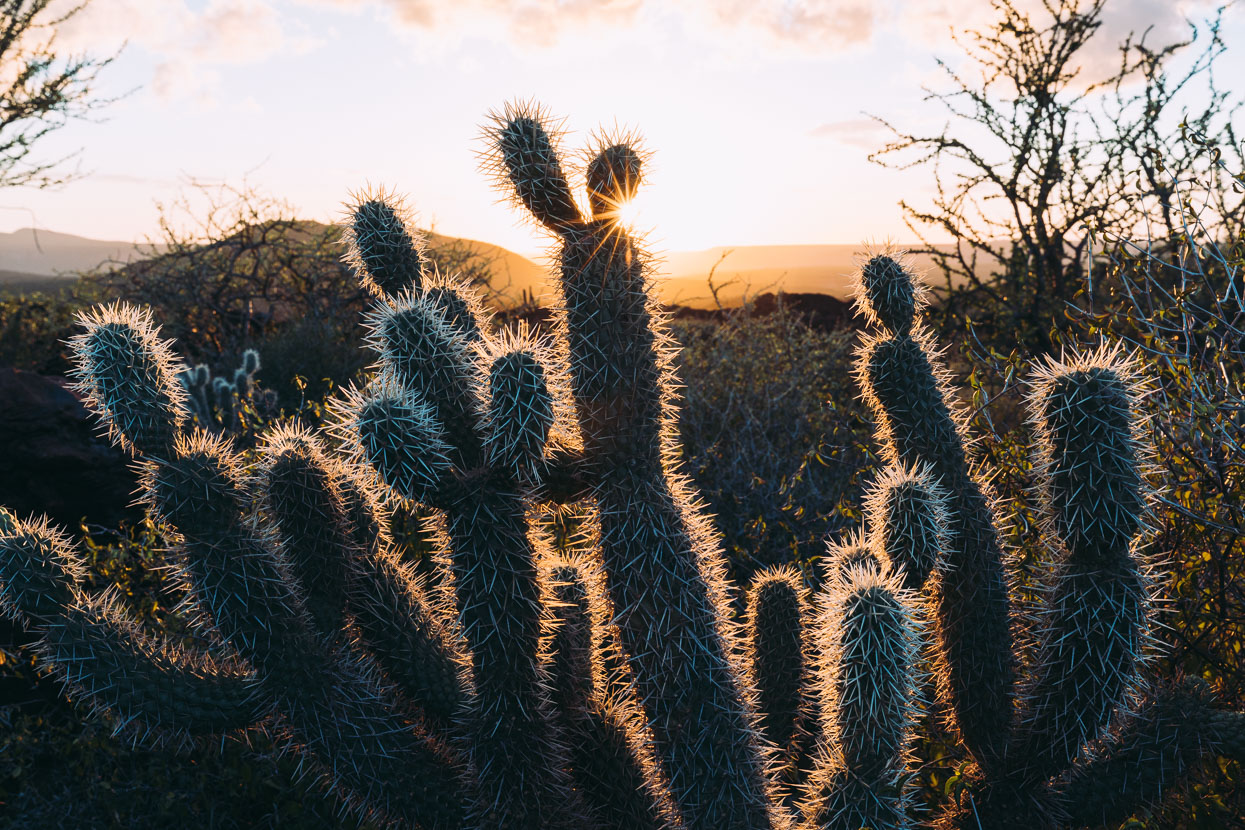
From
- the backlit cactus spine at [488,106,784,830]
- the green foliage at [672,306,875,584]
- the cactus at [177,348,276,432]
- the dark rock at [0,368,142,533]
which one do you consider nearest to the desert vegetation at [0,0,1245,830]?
the backlit cactus spine at [488,106,784,830]

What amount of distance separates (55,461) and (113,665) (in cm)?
344

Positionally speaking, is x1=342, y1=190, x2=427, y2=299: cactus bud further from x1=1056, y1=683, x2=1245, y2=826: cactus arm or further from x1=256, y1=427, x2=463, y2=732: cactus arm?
x1=1056, y1=683, x2=1245, y2=826: cactus arm

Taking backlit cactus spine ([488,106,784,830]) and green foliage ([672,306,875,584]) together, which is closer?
backlit cactus spine ([488,106,784,830])

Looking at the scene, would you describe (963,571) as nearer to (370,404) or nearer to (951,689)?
(951,689)

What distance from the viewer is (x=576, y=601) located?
2.74m

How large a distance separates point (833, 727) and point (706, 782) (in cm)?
40

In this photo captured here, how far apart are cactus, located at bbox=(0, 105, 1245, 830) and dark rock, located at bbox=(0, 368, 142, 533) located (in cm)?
298

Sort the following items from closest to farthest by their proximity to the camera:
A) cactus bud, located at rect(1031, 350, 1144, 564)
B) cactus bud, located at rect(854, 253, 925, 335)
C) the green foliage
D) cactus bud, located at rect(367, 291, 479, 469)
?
cactus bud, located at rect(367, 291, 479, 469), cactus bud, located at rect(1031, 350, 1144, 564), cactus bud, located at rect(854, 253, 925, 335), the green foliage

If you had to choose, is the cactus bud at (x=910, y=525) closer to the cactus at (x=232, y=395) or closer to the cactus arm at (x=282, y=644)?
the cactus arm at (x=282, y=644)

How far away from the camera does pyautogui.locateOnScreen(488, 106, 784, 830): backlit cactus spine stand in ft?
7.40

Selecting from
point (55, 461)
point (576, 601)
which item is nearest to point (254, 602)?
point (576, 601)

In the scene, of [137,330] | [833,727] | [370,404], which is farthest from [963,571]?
[137,330]

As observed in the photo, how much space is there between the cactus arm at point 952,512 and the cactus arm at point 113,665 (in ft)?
7.43

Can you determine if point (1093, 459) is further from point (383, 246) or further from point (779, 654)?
point (383, 246)
